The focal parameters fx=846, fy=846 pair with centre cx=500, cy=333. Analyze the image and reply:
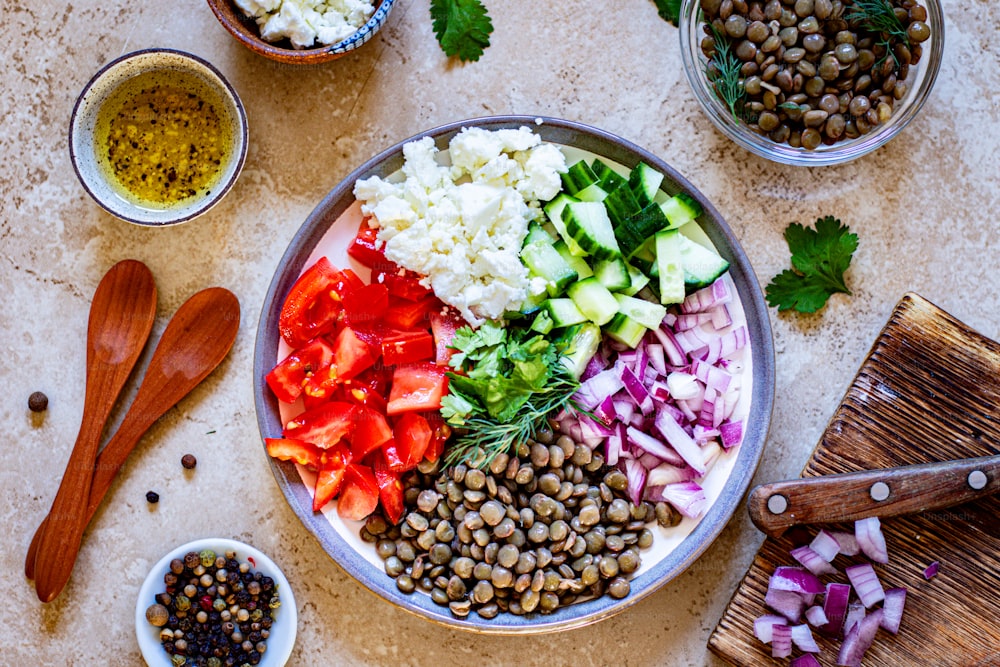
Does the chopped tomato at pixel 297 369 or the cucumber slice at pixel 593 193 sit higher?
the cucumber slice at pixel 593 193

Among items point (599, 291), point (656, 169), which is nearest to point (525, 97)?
point (656, 169)

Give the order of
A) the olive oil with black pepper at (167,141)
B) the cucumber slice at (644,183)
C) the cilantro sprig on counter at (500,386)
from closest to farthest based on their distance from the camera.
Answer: the cilantro sprig on counter at (500,386)
the cucumber slice at (644,183)
the olive oil with black pepper at (167,141)

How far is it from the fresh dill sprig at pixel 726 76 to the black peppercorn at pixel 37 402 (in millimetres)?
2139

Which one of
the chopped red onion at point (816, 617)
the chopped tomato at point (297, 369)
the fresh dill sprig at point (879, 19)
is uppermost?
the fresh dill sprig at point (879, 19)

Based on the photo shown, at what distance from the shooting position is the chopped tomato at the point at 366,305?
2.27 metres

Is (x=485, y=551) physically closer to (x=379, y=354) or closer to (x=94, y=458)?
(x=379, y=354)

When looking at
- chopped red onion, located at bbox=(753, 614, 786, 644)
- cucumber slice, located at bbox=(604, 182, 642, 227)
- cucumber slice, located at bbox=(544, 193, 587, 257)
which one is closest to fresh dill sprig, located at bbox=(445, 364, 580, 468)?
cucumber slice, located at bbox=(544, 193, 587, 257)

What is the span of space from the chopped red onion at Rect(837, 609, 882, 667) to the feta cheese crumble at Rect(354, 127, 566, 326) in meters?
1.27

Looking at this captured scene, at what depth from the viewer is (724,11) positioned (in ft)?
7.61

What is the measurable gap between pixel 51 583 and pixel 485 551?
127 cm

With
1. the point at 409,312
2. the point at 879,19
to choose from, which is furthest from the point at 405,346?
the point at 879,19

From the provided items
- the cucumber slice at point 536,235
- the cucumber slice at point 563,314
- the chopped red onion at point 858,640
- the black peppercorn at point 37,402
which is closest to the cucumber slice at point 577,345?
the cucumber slice at point 563,314

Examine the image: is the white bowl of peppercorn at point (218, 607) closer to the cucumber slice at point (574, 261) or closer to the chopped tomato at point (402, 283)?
the chopped tomato at point (402, 283)

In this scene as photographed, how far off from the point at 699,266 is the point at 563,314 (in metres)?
0.39
